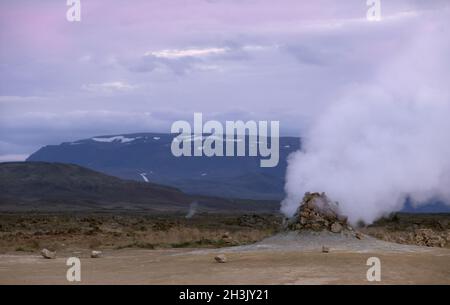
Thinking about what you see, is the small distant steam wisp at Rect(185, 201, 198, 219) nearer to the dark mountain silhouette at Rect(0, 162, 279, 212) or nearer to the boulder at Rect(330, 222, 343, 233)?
the dark mountain silhouette at Rect(0, 162, 279, 212)

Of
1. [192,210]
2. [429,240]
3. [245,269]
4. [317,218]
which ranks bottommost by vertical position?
[192,210]

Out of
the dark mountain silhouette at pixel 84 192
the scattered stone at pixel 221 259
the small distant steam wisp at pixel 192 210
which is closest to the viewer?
the scattered stone at pixel 221 259

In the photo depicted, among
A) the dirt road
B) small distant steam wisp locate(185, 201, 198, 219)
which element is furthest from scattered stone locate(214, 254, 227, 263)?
small distant steam wisp locate(185, 201, 198, 219)

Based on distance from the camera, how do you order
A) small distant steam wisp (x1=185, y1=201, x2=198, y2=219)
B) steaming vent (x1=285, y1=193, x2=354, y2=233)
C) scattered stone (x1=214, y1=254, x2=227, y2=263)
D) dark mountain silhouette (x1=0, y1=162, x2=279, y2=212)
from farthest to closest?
dark mountain silhouette (x1=0, y1=162, x2=279, y2=212), small distant steam wisp (x1=185, y1=201, x2=198, y2=219), steaming vent (x1=285, y1=193, x2=354, y2=233), scattered stone (x1=214, y1=254, x2=227, y2=263)

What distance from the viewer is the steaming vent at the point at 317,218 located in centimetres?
2731

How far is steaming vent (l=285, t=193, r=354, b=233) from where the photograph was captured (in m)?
27.3

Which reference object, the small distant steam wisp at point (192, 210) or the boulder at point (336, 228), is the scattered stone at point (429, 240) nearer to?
the boulder at point (336, 228)

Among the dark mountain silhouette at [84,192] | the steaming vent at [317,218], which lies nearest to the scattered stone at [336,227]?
the steaming vent at [317,218]

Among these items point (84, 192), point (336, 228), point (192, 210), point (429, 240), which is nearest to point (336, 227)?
point (336, 228)

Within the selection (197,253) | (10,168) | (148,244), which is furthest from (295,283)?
(10,168)

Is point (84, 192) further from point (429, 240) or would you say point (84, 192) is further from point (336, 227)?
point (336, 227)

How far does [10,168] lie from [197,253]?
126 m

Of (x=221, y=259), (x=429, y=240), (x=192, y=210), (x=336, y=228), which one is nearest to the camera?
(x=221, y=259)

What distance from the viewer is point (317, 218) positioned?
27547 mm
